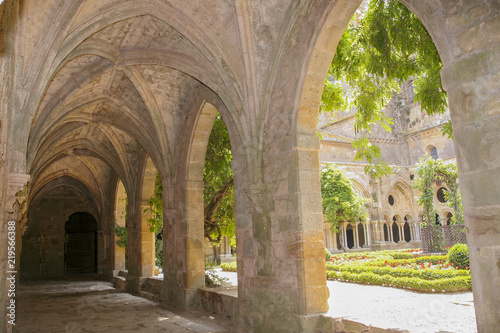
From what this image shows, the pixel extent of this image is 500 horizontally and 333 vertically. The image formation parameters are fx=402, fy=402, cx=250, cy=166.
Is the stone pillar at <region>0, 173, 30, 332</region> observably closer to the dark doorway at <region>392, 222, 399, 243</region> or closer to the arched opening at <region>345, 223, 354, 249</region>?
the arched opening at <region>345, 223, 354, 249</region>

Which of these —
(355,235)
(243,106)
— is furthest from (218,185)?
(355,235)

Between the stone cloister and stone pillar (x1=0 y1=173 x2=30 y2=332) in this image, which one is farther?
stone pillar (x1=0 y1=173 x2=30 y2=332)

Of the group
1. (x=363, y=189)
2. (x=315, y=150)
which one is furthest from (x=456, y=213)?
(x=315, y=150)

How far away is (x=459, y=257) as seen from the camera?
10.2 meters

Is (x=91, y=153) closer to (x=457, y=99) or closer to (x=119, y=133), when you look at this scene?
(x=119, y=133)

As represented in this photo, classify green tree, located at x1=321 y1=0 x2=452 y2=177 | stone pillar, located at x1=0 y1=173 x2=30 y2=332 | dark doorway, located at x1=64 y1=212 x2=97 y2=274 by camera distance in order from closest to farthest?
stone pillar, located at x1=0 y1=173 x2=30 y2=332, green tree, located at x1=321 y1=0 x2=452 y2=177, dark doorway, located at x1=64 y1=212 x2=97 y2=274

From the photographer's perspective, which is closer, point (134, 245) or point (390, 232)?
point (134, 245)

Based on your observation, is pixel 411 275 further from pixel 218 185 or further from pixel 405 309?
pixel 218 185

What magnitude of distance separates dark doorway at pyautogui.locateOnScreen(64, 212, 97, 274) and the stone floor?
8.78m

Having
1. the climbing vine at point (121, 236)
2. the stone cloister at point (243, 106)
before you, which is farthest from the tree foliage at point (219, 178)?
the climbing vine at point (121, 236)

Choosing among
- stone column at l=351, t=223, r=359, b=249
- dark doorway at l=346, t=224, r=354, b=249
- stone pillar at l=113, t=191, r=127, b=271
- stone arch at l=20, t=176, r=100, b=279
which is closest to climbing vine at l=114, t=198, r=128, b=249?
stone pillar at l=113, t=191, r=127, b=271

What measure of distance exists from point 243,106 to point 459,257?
25.3 ft

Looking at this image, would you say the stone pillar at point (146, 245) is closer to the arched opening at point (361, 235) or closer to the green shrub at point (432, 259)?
the green shrub at point (432, 259)

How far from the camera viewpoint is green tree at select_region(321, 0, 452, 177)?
A: 176 inches
